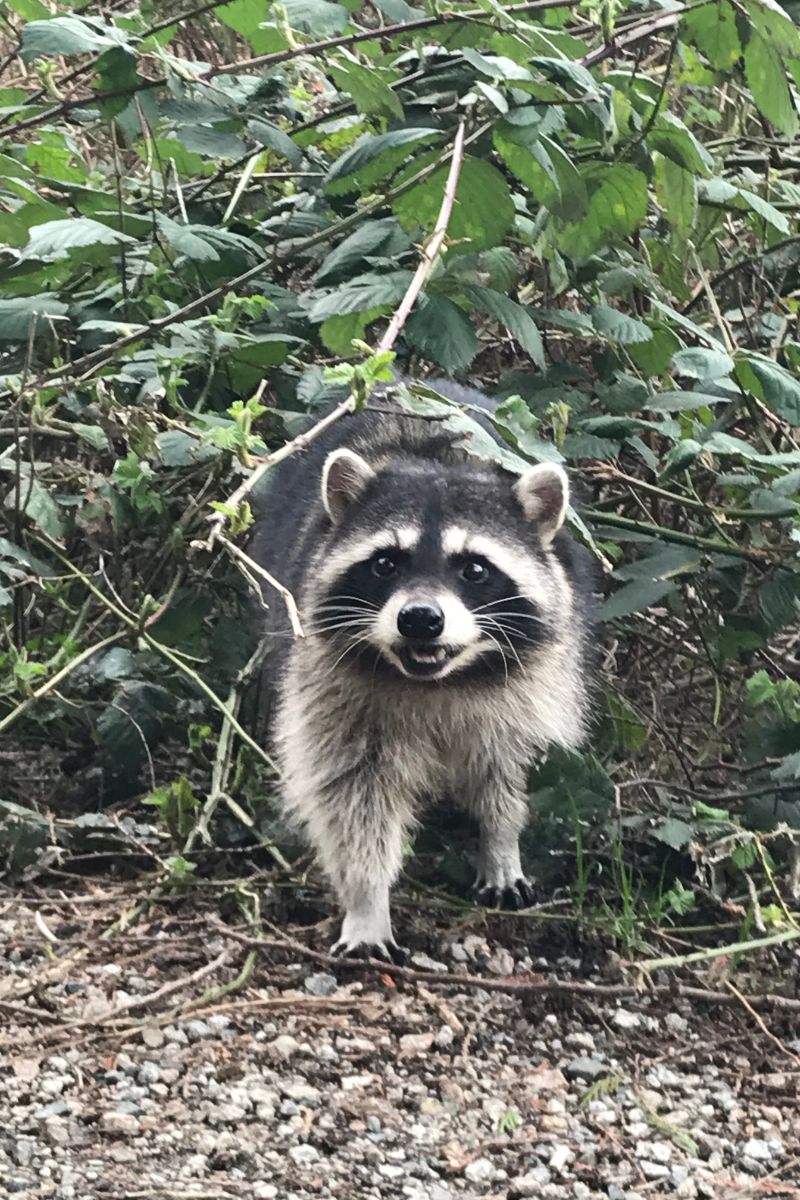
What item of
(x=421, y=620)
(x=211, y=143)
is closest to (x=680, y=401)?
(x=421, y=620)

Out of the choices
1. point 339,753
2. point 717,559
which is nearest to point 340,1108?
point 339,753

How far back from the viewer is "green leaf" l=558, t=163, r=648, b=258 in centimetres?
310

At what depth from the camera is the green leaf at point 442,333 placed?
303 centimetres

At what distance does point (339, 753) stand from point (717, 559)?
1036 millimetres

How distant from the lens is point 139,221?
3434mm

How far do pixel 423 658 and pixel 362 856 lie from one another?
49cm

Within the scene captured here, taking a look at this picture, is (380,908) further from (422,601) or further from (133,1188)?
(133,1188)

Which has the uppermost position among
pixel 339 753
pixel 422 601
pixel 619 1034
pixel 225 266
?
pixel 225 266

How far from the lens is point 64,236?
3021mm

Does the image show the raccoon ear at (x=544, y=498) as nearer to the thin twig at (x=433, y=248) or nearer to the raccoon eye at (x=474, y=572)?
the raccoon eye at (x=474, y=572)

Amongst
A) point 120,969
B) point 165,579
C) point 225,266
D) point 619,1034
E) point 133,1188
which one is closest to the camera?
point 133,1188

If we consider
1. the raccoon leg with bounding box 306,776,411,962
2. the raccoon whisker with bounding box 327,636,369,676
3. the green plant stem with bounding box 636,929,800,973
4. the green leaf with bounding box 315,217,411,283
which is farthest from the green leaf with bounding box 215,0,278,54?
the green plant stem with bounding box 636,929,800,973

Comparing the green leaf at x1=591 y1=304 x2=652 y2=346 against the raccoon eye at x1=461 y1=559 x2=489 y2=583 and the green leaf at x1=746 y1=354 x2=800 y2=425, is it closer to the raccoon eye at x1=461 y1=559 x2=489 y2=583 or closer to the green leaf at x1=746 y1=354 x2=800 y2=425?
the green leaf at x1=746 y1=354 x2=800 y2=425

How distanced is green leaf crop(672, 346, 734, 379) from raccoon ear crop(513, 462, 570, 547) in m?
0.35
